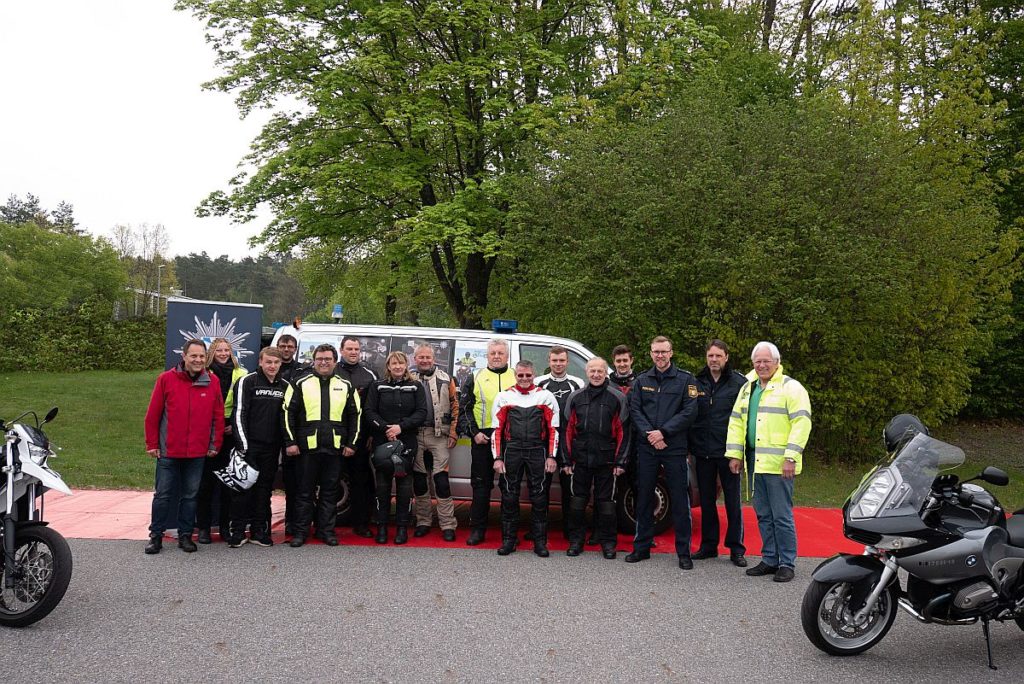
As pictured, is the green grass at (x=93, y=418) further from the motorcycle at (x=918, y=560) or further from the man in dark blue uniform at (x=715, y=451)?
the motorcycle at (x=918, y=560)

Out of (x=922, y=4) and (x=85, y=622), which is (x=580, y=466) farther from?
(x=922, y=4)

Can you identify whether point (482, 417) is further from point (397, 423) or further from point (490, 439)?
point (397, 423)

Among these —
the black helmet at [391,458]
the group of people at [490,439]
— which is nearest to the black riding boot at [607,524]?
the group of people at [490,439]

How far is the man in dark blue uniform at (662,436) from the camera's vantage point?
7.19 m

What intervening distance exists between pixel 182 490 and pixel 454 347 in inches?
115

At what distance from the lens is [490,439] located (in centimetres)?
774

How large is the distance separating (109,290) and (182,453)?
1860 inches

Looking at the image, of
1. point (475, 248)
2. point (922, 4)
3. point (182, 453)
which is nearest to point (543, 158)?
point (475, 248)

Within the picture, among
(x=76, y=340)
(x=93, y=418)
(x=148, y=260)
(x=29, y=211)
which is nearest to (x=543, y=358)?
(x=93, y=418)

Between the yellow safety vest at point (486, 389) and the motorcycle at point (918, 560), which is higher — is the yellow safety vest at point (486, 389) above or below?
above

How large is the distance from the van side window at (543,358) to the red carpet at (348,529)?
1.65 m

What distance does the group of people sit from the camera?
7105 mm

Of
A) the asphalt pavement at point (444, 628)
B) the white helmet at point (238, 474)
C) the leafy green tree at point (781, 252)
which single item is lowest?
the asphalt pavement at point (444, 628)

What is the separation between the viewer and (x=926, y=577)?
4.86 meters
